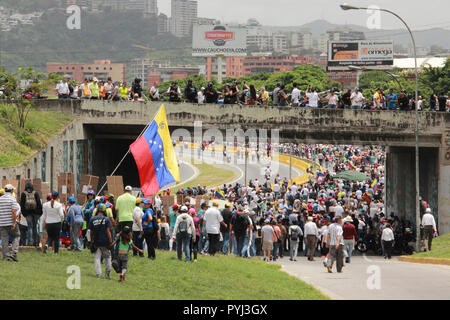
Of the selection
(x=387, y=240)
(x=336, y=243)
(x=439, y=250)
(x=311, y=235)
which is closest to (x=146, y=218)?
(x=336, y=243)

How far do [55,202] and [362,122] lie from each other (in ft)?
58.3

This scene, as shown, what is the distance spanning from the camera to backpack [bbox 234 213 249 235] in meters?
22.5

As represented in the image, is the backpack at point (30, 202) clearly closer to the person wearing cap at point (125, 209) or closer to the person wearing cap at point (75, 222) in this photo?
the person wearing cap at point (75, 222)

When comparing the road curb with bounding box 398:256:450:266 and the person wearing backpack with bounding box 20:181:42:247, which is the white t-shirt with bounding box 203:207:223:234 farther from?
the road curb with bounding box 398:256:450:266

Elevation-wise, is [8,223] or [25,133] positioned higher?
[25,133]

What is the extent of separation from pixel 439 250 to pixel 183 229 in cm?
1056

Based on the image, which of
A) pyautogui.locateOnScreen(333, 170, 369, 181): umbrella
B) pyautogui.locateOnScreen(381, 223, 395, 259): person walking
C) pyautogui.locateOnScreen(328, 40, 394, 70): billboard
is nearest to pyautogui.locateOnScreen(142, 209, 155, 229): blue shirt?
pyautogui.locateOnScreen(381, 223, 395, 259): person walking

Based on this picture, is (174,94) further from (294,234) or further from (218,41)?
(218,41)

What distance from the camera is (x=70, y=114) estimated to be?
104 ft

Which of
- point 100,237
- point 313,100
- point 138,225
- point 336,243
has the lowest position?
point 336,243

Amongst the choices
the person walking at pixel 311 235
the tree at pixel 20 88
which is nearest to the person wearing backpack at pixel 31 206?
the person walking at pixel 311 235

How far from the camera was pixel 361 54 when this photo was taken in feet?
463

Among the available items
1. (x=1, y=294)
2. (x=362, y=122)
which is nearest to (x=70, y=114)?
(x=362, y=122)
